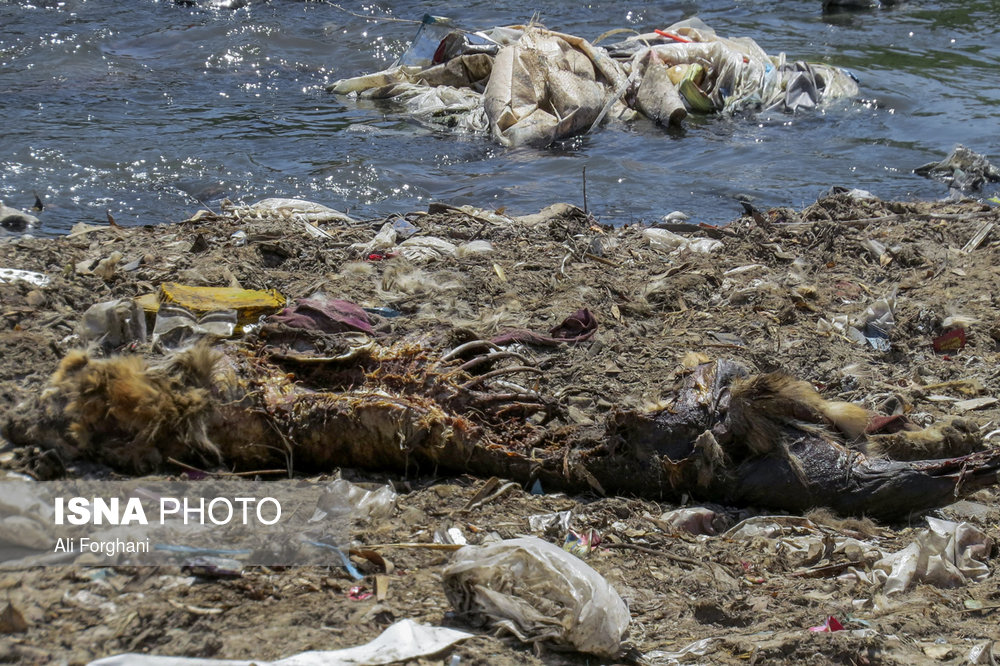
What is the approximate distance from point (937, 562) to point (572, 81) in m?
6.75

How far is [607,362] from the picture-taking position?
12.0 feet

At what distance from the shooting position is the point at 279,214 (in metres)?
5.80

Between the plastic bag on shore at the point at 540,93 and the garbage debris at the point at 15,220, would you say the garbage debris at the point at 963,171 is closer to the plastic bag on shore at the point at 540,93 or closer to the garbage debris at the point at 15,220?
the plastic bag on shore at the point at 540,93

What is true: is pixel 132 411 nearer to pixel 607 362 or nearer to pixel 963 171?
pixel 607 362

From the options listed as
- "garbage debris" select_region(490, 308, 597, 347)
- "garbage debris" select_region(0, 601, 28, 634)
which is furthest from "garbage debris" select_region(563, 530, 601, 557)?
"garbage debris" select_region(0, 601, 28, 634)

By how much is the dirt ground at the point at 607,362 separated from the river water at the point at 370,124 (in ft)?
3.61

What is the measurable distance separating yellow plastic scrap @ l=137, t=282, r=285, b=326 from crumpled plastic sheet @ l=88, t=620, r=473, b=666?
70.3 inches

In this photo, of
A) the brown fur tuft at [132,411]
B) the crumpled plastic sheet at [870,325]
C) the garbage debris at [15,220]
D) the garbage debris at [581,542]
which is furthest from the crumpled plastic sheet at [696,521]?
the garbage debris at [15,220]

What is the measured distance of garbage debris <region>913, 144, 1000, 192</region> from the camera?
287 inches

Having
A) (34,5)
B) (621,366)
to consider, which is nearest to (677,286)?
(621,366)

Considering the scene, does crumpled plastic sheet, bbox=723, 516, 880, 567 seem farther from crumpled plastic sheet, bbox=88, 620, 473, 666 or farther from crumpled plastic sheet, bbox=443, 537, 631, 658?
crumpled plastic sheet, bbox=88, 620, 473, 666

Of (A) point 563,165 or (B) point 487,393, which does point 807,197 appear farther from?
(B) point 487,393

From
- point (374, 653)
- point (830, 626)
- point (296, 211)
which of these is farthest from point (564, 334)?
point (296, 211)

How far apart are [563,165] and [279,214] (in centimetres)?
284
